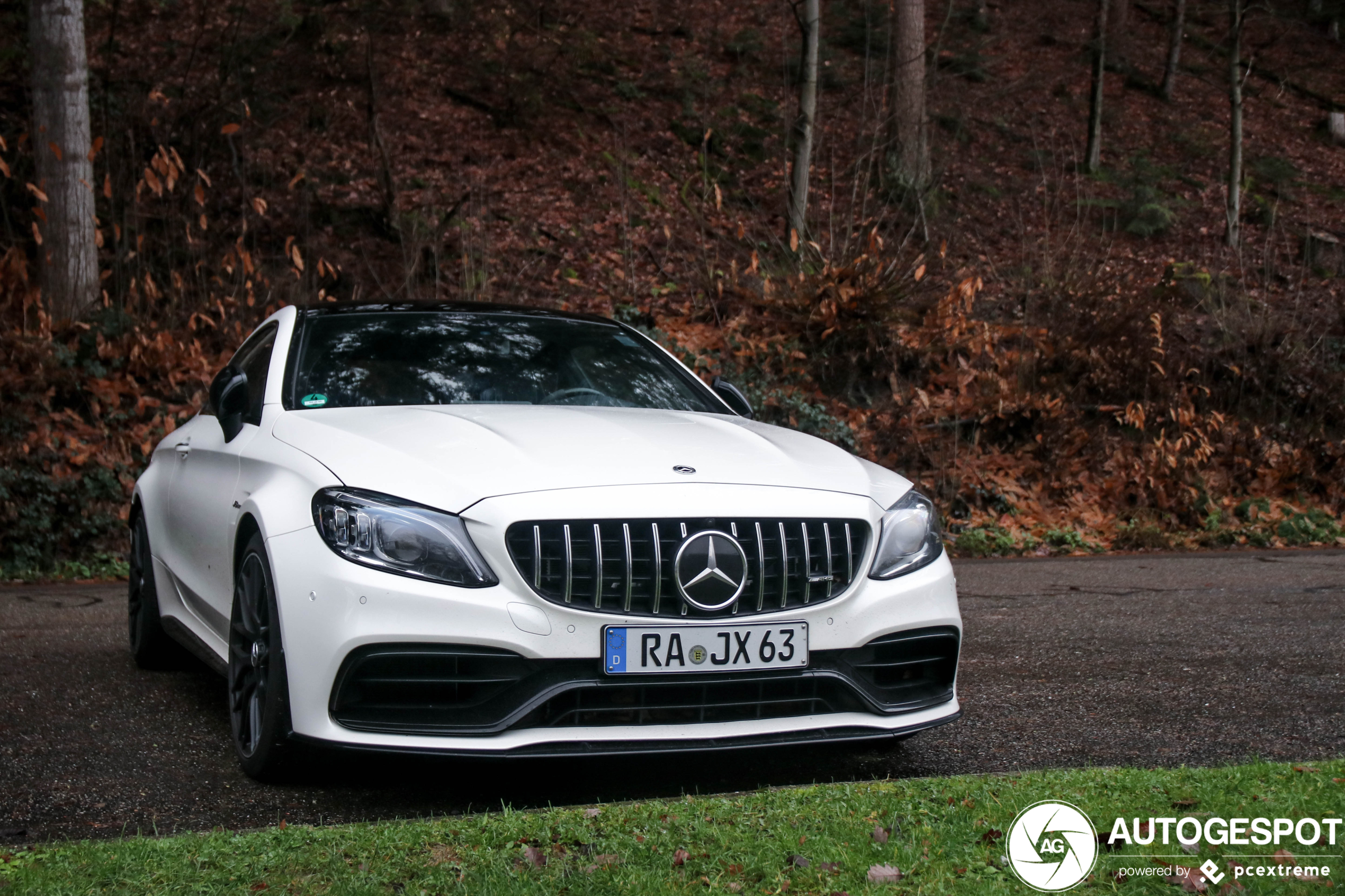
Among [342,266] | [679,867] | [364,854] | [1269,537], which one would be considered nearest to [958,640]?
[679,867]

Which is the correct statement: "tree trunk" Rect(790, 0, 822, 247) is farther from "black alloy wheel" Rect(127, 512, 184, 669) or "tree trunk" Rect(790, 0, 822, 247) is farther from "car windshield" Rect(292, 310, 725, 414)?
"black alloy wheel" Rect(127, 512, 184, 669)

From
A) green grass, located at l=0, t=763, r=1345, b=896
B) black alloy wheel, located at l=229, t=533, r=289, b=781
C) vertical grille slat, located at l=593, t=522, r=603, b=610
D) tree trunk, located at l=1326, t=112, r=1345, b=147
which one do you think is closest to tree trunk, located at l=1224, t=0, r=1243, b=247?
tree trunk, located at l=1326, t=112, r=1345, b=147

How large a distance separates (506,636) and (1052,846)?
1.43 m

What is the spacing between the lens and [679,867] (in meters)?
2.92

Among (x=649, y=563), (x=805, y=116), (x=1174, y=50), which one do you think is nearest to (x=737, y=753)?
(x=649, y=563)

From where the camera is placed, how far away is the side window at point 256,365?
473 cm

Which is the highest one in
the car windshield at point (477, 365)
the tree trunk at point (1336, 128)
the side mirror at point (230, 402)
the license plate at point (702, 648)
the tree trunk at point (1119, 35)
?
the tree trunk at point (1119, 35)

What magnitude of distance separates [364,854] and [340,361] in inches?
92.4

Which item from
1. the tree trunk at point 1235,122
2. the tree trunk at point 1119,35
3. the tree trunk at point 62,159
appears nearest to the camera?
the tree trunk at point 62,159

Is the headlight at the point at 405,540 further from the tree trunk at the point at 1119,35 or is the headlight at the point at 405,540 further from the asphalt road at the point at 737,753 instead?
the tree trunk at the point at 1119,35

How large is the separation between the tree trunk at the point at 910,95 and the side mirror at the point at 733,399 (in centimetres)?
1181

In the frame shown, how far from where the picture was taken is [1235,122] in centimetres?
1930

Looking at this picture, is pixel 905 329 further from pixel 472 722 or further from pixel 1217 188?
pixel 1217 188

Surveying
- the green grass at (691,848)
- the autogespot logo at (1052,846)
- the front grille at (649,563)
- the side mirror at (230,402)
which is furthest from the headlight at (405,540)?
the autogespot logo at (1052,846)
